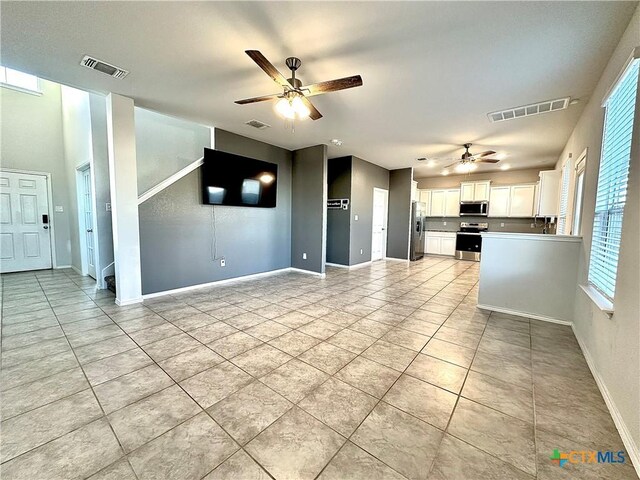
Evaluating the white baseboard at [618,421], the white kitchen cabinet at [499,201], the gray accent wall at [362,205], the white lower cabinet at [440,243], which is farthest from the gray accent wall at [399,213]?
the white baseboard at [618,421]

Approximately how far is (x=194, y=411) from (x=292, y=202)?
186 inches

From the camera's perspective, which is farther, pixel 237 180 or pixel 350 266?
pixel 350 266

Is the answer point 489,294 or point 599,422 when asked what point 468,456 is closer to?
point 599,422

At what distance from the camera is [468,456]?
1332 mm

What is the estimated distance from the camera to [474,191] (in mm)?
7797

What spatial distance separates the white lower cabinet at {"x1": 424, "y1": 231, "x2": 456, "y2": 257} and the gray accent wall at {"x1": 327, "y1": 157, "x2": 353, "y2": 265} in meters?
3.74

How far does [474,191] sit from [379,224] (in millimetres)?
3126

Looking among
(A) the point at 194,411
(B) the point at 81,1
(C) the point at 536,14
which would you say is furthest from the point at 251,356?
(C) the point at 536,14

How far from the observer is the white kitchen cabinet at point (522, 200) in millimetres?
7039

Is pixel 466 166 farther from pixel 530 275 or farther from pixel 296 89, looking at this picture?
pixel 296 89

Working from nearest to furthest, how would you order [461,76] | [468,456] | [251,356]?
1. [468,456]
2. [251,356]
3. [461,76]

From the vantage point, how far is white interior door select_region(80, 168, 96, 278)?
194 inches

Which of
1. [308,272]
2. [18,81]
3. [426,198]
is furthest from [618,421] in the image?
[18,81]

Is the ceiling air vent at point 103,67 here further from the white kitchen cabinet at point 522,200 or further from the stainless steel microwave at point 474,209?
the white kitchen cabinet at point 522,200
